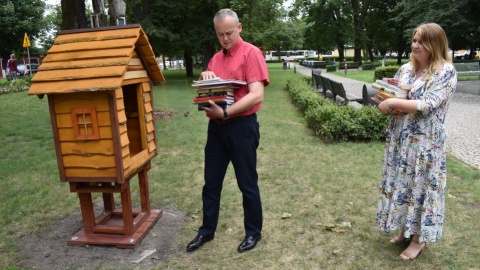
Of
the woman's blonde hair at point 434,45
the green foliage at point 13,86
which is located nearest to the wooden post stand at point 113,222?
the woman's blonde hair at point 434,45

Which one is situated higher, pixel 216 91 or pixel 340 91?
pixel 216 91

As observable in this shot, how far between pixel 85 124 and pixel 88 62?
0.52 meters

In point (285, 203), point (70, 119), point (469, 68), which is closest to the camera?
point (70, 119)

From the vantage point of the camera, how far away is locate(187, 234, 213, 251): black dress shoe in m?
3.60

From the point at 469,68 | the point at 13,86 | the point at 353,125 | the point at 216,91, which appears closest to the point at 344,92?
the point at 353,125

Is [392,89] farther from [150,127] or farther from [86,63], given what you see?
[86,63]

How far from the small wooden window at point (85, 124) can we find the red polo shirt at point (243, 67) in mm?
1115

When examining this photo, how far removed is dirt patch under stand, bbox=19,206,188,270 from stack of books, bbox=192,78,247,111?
1450 mm

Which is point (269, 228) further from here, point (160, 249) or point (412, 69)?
point (412, 69)

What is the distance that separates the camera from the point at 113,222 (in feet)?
13.8

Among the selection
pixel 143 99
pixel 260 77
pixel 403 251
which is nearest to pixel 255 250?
pixel 403 251

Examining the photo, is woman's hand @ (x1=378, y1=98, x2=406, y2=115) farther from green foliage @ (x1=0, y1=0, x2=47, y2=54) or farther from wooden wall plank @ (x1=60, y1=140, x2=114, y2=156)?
green foliage @ (x1=0, y1=0, x2=47, y2=54)

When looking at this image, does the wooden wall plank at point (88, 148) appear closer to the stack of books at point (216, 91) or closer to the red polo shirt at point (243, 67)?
the stack of books at point (216, 91)

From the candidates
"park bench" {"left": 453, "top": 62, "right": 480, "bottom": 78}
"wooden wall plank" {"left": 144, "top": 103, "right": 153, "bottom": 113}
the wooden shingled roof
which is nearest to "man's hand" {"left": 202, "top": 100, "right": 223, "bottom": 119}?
the wooden shingled roof
